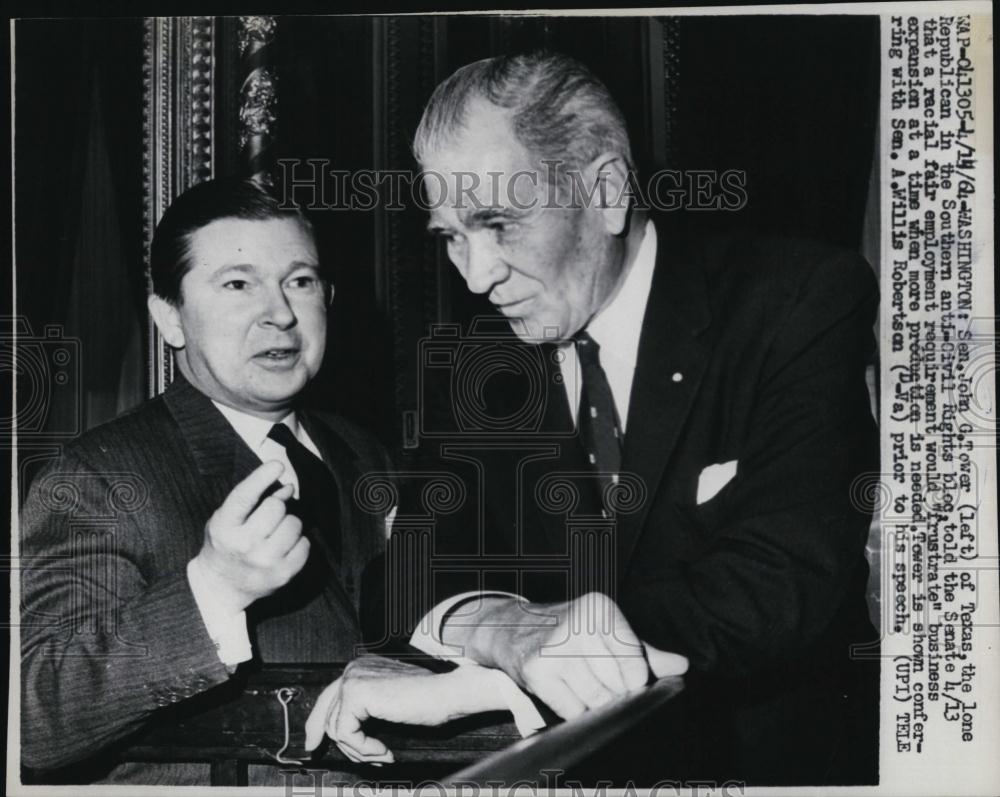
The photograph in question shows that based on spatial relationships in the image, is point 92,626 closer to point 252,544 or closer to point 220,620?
point 220,620

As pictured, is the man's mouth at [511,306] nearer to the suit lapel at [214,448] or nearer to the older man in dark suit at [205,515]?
the older man in dark suit at [205,515]

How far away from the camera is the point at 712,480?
2.35 meters

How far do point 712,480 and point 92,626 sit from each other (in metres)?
1.28

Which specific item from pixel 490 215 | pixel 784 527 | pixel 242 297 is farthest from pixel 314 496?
pixel 784 527

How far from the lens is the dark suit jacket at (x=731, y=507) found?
2326mm

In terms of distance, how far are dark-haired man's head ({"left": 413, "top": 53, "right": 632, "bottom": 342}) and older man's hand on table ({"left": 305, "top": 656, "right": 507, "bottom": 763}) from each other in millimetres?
742

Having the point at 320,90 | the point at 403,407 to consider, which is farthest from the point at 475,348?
the point at 320,90

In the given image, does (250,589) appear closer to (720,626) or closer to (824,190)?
Result: (720,626)

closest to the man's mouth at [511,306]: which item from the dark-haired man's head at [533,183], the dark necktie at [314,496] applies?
the dark-haired man's head at [533,183]

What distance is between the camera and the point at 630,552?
237 cm

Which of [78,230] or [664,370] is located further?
[78,230]

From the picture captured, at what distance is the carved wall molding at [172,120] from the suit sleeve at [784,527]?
3.75ft

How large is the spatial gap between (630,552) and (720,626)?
8.8 inches

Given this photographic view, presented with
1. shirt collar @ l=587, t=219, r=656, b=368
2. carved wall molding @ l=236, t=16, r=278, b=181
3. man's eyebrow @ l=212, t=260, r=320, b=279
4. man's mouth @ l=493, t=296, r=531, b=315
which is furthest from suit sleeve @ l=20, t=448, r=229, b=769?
shirt collar @ l=587, t=219, r=656, b=368
